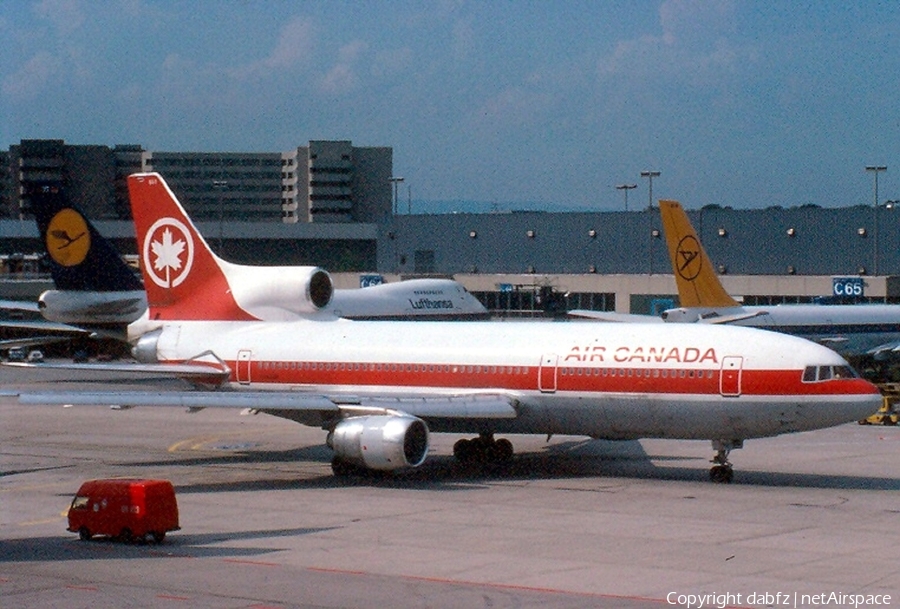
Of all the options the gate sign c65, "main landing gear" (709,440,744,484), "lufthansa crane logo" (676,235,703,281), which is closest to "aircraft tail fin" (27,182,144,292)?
"lufthansa crane logo" (676,235,703,281)

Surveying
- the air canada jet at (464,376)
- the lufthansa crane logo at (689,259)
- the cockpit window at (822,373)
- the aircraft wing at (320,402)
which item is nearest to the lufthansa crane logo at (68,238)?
the air canada jet at (464,376)

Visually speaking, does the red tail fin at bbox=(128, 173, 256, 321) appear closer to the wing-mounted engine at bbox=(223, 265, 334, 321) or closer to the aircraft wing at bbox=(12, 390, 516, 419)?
the wing-mounted engine at bbox=(223, 265, 334, 321)

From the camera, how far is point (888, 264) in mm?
104312

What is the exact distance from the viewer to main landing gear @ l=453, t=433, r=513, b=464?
44.1 meters

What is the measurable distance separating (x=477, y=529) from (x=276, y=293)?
18.5m

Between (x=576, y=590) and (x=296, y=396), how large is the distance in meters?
17.6

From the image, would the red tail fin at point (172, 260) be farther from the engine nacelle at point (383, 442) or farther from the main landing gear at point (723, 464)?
the main landing gear at point (723, 464)

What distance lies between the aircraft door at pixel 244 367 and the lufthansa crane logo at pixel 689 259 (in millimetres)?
35623

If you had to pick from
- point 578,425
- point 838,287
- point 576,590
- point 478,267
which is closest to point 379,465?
point 578,425

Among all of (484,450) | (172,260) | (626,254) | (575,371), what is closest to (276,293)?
(172,260)

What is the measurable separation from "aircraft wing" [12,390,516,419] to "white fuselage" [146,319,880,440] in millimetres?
476

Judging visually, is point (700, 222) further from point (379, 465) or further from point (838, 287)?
point (379, 465)

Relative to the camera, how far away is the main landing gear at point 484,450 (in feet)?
145

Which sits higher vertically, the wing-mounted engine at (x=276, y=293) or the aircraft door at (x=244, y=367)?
the wing-mounted engine at (x=276, y=293)
